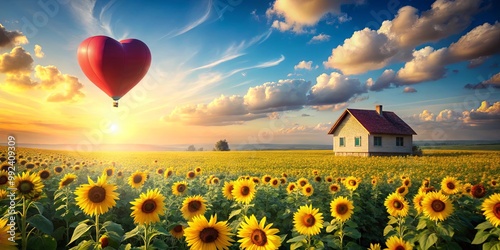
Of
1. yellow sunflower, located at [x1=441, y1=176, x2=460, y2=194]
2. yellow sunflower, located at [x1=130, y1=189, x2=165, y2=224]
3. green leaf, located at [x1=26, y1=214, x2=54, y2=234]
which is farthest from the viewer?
yellow sunflower, located at [x1=441, y1=176, x2=460, y2=194]

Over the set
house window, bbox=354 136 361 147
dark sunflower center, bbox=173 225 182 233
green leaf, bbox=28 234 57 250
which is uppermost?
house window, bbox=354 136 361 147

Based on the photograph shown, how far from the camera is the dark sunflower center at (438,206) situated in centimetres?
441

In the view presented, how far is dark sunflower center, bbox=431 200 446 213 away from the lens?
174 inches

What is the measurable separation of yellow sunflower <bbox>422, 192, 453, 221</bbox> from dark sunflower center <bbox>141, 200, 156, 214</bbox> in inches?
142

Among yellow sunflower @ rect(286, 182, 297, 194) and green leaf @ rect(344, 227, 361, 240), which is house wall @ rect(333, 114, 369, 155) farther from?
green leaf @ rect(344, 227, 361, 240)

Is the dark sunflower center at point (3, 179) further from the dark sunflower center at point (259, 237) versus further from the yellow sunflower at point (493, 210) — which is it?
the yellow sunflower at point (493, 210)

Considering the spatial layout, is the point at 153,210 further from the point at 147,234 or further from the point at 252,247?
the point at 252,247

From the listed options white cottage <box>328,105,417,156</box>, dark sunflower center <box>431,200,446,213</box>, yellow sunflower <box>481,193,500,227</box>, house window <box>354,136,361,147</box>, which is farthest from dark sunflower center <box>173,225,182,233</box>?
house window <box>354,136,361,147</box>

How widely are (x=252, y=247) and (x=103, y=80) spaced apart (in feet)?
32.6

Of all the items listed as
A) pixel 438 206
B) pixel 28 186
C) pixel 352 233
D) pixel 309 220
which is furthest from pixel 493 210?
pixel 28 186

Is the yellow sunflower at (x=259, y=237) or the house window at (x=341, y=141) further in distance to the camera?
the house window at (x=341, y=141)

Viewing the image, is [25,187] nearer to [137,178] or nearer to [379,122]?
[137,178]

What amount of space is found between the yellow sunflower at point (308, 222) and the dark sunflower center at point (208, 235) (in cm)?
138

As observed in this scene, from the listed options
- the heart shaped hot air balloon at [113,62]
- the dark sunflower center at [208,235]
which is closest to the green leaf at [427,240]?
the dark sunflower center at [208,235]
